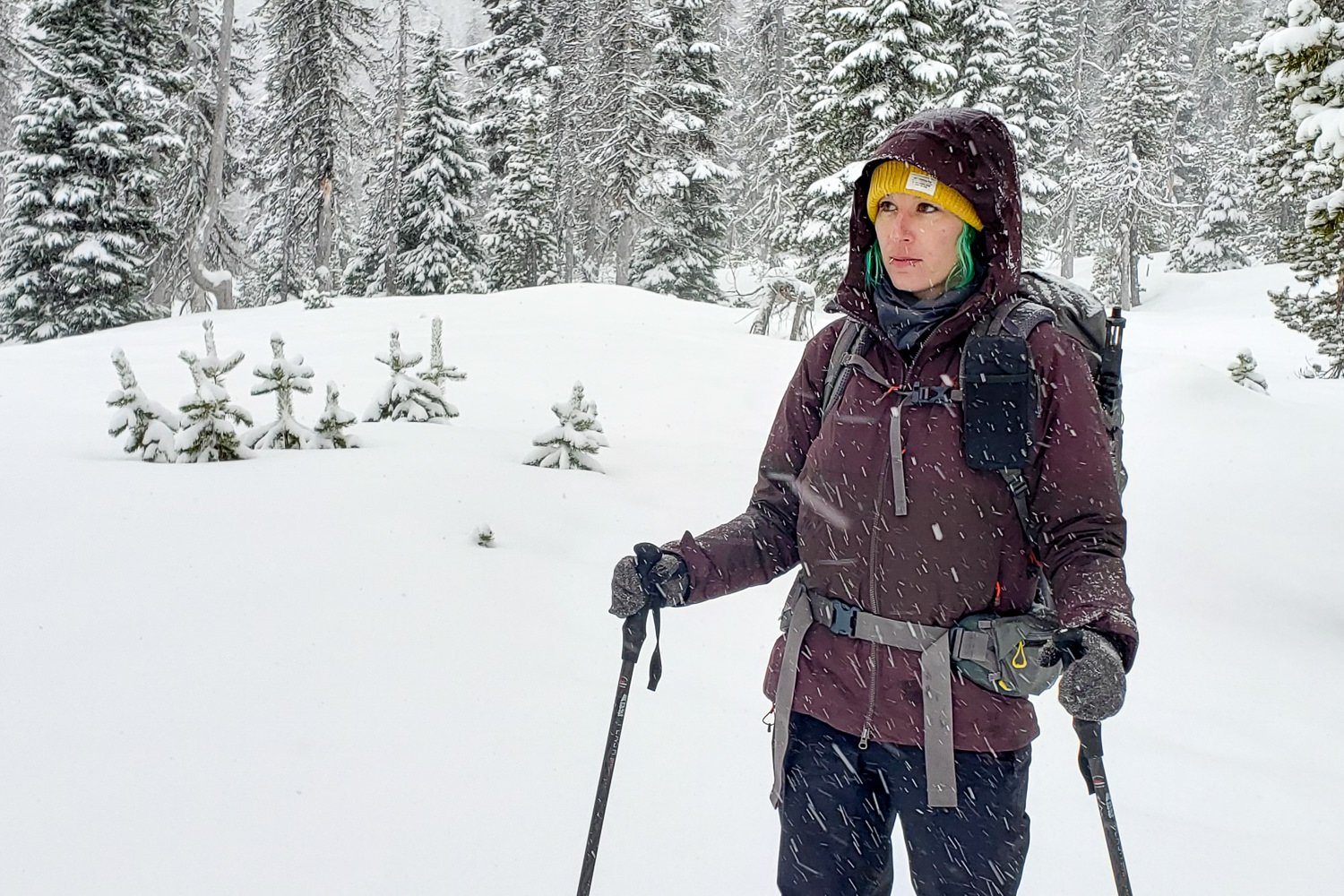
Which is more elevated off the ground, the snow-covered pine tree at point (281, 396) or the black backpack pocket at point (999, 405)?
the black backpack pocket at point (999, 405)

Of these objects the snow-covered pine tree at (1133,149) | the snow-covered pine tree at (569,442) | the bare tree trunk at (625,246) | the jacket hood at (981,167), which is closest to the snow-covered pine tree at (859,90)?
the bare tree trunk at (625,246)

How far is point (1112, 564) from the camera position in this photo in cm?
182

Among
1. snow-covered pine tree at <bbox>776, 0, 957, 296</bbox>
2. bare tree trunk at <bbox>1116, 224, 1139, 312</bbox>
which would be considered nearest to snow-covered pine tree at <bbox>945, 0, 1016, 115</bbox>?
snow-covered pine tree at <bbox>776, 0, 957, 296</bbox>

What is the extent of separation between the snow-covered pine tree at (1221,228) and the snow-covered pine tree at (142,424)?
154 feet

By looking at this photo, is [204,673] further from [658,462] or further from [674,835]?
[658,462]

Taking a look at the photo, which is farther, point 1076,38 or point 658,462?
point 1076,38

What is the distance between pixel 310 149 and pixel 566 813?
26.8 metres

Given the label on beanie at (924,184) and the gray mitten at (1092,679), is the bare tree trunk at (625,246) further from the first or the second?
the gray mitten at (1092,679)

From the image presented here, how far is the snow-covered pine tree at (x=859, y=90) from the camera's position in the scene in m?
19.8

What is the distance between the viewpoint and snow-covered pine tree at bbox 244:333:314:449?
804cm

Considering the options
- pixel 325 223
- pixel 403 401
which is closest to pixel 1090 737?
pixel 403 401

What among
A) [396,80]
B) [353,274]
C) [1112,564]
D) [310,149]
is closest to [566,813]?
[1112,564]

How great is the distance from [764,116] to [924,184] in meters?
40.5

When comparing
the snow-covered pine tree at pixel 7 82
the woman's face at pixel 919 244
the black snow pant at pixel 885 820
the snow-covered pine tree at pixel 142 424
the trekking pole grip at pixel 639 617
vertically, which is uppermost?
the snow-covered pine tree at pixel 7 82
